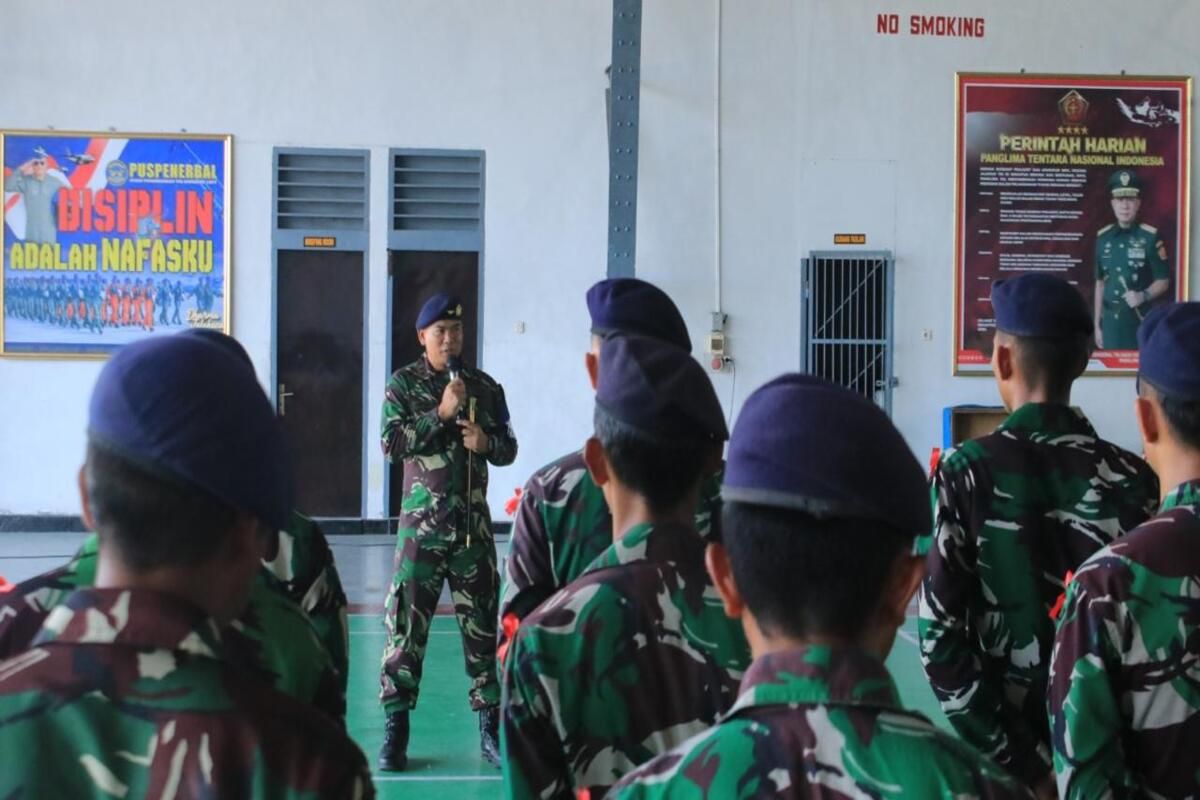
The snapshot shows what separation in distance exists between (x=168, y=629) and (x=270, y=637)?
24.7 inches

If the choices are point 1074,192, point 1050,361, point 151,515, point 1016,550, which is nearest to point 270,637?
point 151,515

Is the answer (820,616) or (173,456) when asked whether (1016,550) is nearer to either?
(820,616)

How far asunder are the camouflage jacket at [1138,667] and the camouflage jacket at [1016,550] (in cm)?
71

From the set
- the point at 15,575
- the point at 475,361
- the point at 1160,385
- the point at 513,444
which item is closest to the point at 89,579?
the point at 1160,385

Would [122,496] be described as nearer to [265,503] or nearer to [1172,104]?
[265,503]

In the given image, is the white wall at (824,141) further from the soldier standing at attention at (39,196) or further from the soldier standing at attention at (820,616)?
the soldier standing at attention at (820,616)

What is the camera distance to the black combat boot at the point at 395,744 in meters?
4.96

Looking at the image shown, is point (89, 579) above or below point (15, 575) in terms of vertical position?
above

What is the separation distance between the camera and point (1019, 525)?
8.91ft

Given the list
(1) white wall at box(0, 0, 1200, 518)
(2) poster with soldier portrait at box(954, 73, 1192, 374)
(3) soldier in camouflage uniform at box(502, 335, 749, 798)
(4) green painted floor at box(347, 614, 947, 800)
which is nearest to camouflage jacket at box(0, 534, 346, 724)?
(3) soldier in camouflage uniform at box(502, 335, 749, 798)

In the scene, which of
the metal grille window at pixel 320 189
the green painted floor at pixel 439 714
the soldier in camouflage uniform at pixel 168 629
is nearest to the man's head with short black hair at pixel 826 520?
the soldier in camouflage uniform at pixel 168 629

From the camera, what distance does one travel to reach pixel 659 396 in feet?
6.68

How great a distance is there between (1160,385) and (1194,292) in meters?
10.5

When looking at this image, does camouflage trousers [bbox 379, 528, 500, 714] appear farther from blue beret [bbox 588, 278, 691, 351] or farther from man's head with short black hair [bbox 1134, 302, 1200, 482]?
man's head with short black hair [bbox 1134, 302, 1200, 482]
